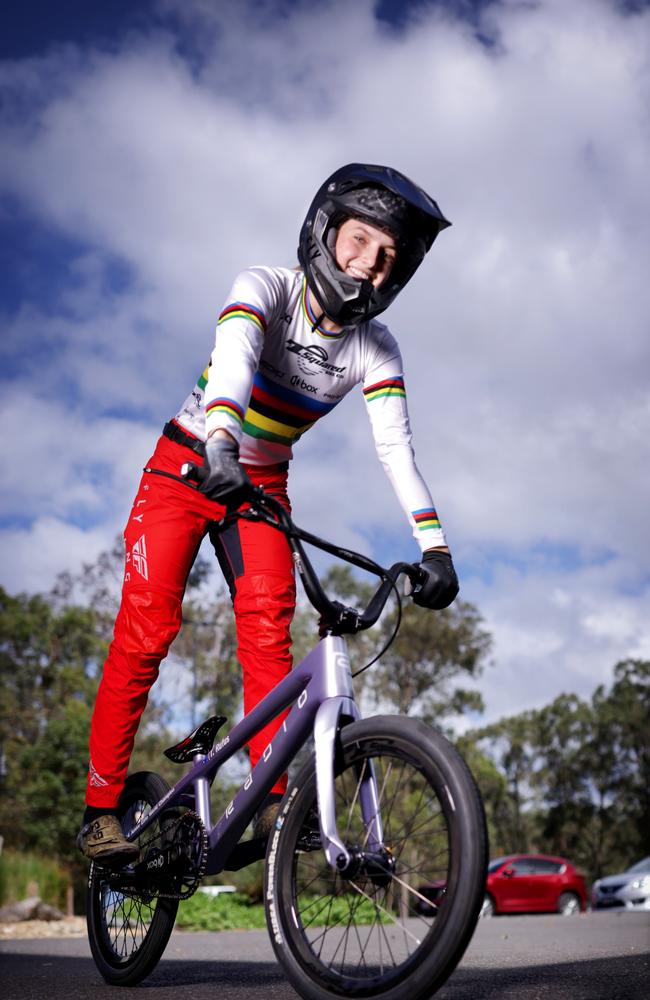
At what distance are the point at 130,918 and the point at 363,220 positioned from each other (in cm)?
261

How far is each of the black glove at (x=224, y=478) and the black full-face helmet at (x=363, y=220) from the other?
0.85m

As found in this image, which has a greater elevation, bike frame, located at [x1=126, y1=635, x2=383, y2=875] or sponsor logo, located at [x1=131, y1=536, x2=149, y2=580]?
sponsor logo, located at [x1=131, y1=536, x2=149, y2=580]

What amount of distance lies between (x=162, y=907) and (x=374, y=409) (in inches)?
74.8

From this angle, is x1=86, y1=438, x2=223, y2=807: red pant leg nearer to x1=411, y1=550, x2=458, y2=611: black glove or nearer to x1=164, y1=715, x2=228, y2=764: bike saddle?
x1=164, y1=715, x2=228, y2=764: bike saddle

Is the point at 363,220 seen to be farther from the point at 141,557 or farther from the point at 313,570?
the point at 141,557

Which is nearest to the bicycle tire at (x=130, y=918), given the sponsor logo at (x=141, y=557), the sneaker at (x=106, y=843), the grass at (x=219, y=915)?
the sneaker at (x=106, y=843)

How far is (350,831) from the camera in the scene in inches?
101

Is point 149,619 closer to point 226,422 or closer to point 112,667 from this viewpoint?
point 112,667

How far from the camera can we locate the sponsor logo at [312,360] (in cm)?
352

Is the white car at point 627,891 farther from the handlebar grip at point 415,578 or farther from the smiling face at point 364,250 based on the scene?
the smiling face at point 364,250

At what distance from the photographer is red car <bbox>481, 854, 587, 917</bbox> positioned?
20422 mm

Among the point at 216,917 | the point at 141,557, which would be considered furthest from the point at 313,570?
the point at 216,917

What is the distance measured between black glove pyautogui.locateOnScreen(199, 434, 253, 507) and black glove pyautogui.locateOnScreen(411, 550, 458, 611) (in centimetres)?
→ 60

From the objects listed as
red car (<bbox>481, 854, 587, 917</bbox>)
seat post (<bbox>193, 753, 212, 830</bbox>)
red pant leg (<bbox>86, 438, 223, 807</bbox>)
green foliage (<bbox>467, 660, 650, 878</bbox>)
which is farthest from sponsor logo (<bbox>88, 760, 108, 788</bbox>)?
green foliage (<bbox>467, 660, 650, 878</bbox>)
